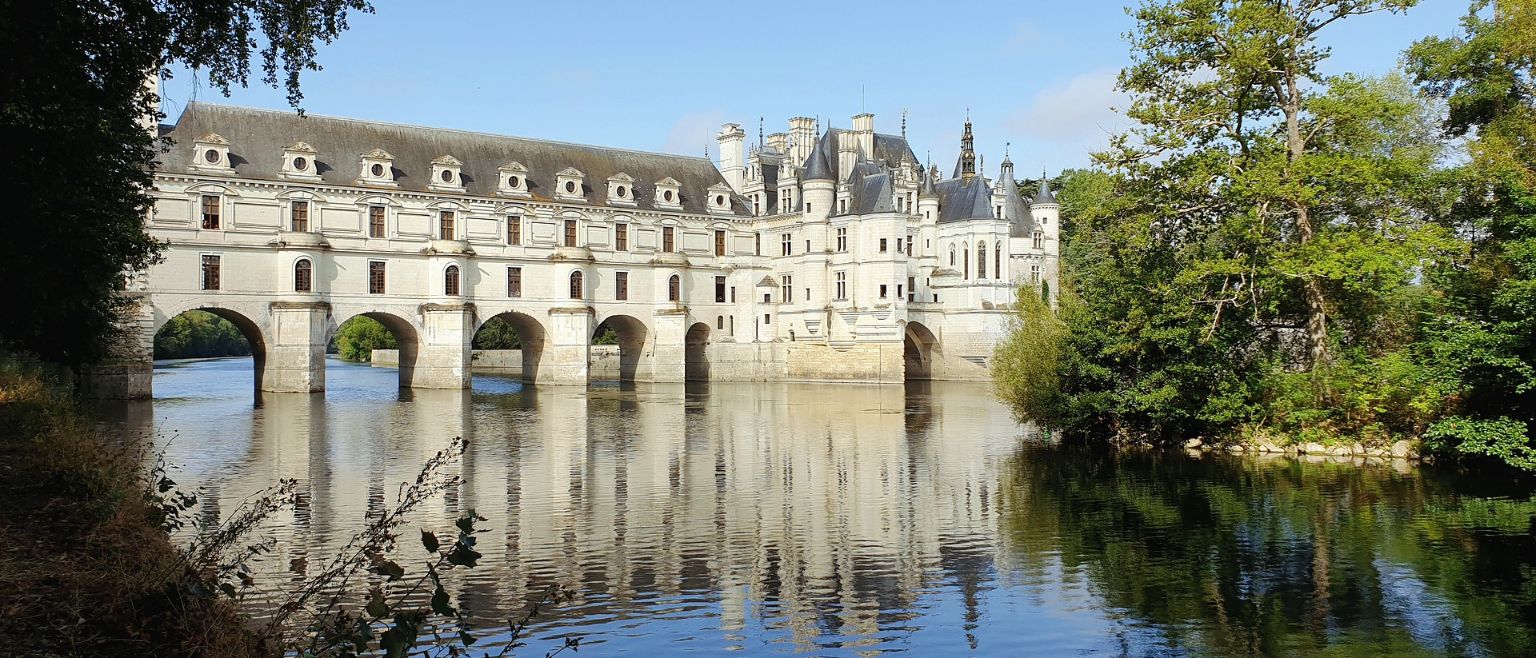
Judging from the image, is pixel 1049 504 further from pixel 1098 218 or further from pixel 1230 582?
pixel 1098 218

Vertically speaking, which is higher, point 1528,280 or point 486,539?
point 1528,280

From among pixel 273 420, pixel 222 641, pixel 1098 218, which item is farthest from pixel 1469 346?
pixel 273 420

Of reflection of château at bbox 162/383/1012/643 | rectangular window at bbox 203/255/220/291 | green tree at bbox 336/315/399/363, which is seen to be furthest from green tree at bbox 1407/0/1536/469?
green tree at bbox 336/315/399/363

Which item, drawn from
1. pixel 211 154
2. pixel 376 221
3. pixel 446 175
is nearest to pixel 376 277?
pixel 376 221

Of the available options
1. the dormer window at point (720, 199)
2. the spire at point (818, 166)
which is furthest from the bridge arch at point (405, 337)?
the spire at point (818, 166)

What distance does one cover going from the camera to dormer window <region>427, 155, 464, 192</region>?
48.6 metres

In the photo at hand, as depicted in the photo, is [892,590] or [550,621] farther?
[892,590]

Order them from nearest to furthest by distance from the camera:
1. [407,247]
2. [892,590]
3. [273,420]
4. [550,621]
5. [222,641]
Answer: [222,641], [550,621], [892,590], [273,420], [407,247]

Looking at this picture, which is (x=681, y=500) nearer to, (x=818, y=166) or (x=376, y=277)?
(x=376, y=277)

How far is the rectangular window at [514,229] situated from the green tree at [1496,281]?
35.0 m

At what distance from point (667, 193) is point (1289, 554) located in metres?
44.6

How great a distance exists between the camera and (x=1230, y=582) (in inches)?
499

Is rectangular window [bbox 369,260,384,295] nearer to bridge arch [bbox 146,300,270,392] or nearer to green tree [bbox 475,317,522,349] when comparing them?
bridge arch [bbox 146,300,270,392]

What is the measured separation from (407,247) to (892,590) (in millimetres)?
38999
